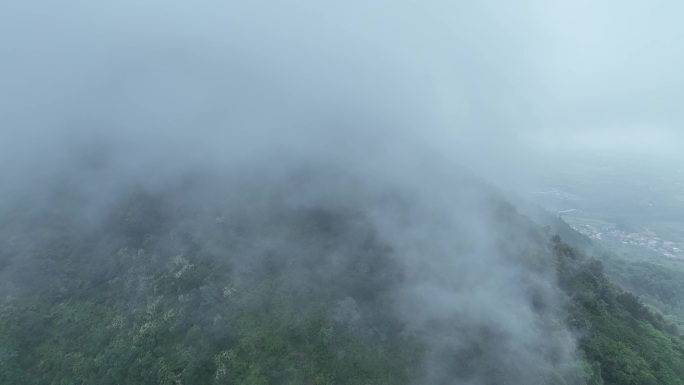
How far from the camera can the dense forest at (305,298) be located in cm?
3006

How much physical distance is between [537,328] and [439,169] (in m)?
35.2

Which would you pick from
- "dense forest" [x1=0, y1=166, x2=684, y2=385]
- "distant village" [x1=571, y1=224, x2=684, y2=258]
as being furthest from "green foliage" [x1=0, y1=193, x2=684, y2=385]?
"distant village" [x1=571, y1=224, x2=684, y2=258]

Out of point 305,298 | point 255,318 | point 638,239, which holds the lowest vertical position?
point 638,239

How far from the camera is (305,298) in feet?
115

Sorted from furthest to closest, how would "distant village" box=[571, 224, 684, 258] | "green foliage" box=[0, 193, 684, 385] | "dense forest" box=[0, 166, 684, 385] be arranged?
"distant village" box=[571, 224, 684, 258]
"dense forest" box=[0, 166, 684, 385]
"green foliage" box=[0, 193, 684, 385]

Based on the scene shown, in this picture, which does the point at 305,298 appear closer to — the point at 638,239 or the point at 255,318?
the point at 255,318

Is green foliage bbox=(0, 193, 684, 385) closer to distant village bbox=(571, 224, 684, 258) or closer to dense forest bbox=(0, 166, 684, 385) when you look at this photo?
dense forest bbox=(0, 166, 684, 385)

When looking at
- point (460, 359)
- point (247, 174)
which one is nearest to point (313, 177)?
point (247, 174)

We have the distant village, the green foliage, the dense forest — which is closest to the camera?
the green foliage

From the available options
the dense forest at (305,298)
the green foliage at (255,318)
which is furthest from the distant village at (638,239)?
the green foliage at (255,318)

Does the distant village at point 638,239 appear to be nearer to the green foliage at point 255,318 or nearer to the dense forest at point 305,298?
the dense forest at point 305,298

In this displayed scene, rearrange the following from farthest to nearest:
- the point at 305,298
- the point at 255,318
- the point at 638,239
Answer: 1. the point at 638,239
2. the point at 305,298
3. the point at 255,318

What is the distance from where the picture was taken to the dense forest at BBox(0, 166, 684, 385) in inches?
1184

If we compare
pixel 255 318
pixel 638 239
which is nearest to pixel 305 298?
pixel 255 318
